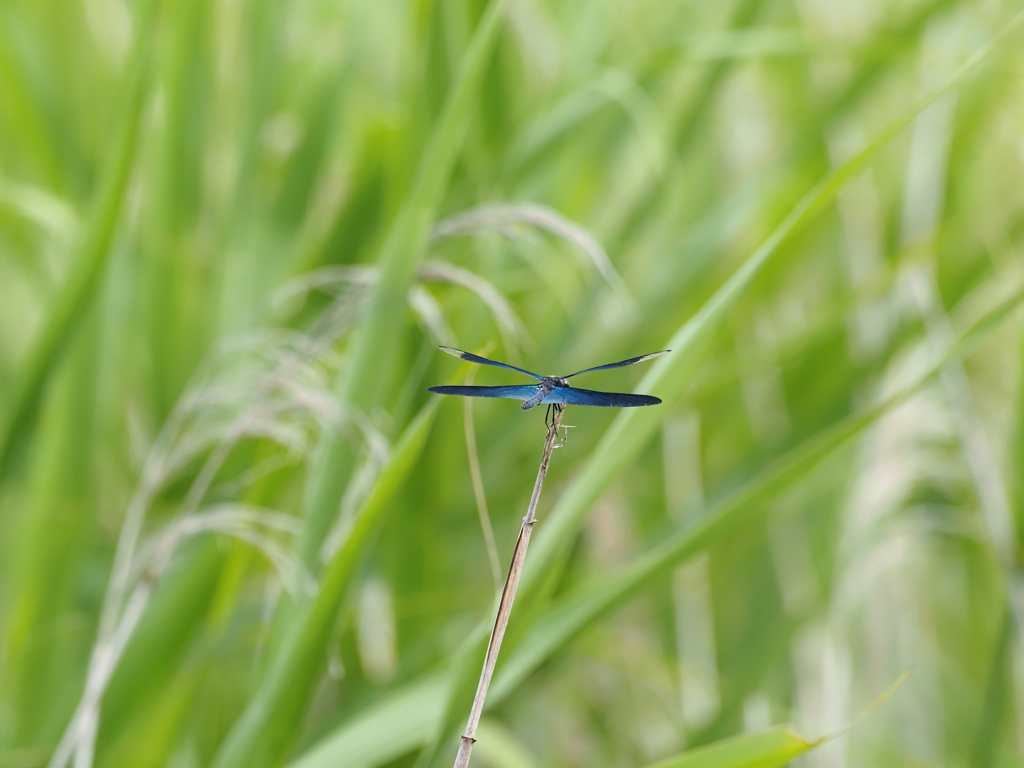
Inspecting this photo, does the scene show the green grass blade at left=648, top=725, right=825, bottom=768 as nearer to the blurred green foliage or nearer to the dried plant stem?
the blurred green foliage

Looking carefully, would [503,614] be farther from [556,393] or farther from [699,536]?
[699,536]

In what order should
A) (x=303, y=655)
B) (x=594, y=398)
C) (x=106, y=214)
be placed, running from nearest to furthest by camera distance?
(x=594, y=398), (x=303, y=655), (x=106, y=214)

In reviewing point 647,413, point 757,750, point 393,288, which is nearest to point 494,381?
point 393,288

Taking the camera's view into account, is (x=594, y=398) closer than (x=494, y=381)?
Yes

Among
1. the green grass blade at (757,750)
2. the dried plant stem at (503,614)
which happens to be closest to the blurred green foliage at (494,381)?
the green grass blade at (757,750)

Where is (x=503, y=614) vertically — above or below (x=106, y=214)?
below

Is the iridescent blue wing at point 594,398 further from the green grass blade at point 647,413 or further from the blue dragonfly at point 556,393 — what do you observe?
the green grass blade at point 647,413

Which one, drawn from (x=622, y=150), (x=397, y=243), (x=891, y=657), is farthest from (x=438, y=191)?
A: (x=891, y=657)
